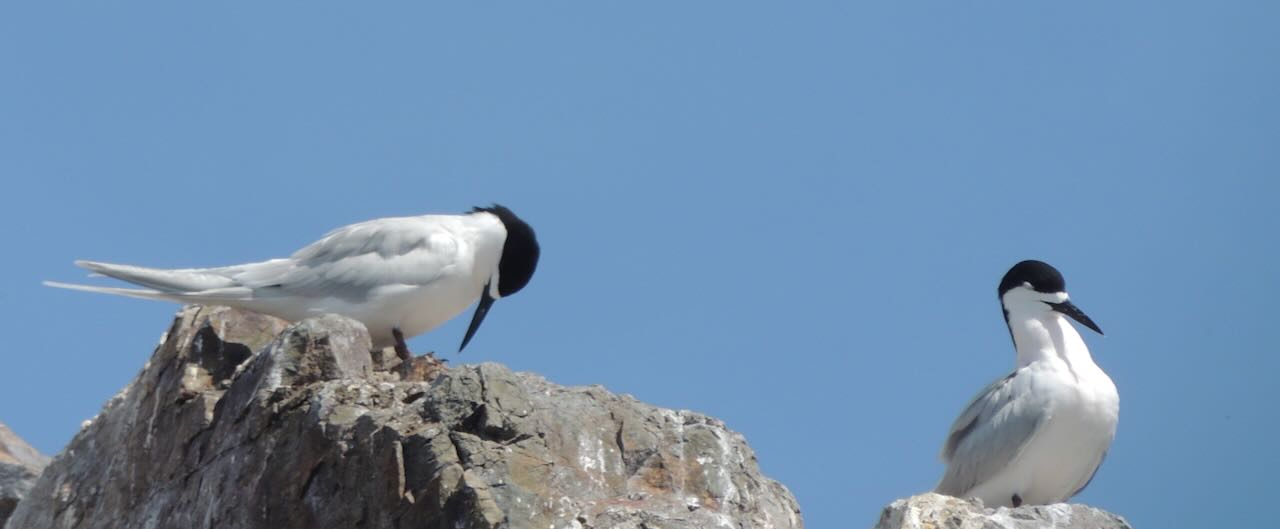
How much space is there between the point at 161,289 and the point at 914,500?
6.09 m

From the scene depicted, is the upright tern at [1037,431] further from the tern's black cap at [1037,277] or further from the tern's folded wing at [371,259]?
the tern's folded wing at [371,259]

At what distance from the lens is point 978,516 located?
30.6ft

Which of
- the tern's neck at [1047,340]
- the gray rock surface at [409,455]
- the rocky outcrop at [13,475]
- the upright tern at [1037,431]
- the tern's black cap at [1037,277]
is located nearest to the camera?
the gray rock surface at [409,455]

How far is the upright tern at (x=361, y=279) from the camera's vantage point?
43.7 ft

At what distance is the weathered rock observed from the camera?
912 cm

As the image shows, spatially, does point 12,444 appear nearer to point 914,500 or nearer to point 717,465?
point 717,465

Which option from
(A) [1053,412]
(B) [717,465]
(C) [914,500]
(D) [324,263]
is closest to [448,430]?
(B) [717,465]

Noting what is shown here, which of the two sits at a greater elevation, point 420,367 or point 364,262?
point 364,262

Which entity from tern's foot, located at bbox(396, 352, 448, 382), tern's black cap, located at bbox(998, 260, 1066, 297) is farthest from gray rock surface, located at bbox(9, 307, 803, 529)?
tern's black cap, located at bbox(998, 260, 1066, 297)

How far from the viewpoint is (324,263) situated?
535 inches

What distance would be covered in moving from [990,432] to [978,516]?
13.0 ft

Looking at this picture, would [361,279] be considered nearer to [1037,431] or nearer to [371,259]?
[371,259]

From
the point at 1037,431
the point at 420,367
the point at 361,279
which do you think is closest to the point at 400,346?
the point at 361,279

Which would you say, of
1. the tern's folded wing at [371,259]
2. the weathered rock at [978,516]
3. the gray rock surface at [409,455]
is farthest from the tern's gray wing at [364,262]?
the weathered rock at [978,516]
